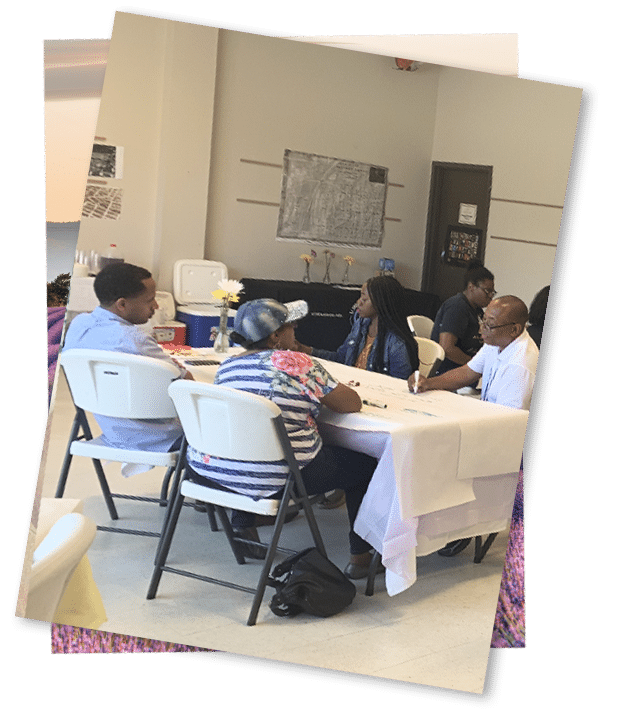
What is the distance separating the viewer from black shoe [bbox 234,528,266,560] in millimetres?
4071

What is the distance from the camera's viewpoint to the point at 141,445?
4137mm

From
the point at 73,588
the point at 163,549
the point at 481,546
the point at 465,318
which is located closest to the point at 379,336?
the point at 465,318

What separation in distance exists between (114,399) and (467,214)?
1310mm

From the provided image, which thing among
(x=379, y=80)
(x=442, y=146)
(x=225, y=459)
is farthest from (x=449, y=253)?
(x=225, y=459)

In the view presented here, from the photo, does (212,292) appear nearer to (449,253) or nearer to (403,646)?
(449,253)

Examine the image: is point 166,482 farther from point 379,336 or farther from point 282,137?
point 282,137

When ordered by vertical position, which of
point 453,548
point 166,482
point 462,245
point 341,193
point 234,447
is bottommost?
point 453,548

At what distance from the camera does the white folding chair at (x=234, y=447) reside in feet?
12.9

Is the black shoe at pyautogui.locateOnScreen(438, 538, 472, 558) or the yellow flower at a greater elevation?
the yellow flower

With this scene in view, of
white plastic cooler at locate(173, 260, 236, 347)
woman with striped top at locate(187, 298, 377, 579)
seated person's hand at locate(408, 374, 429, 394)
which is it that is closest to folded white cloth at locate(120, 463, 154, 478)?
woman with striped top at locate(187, 298, 377, 579)

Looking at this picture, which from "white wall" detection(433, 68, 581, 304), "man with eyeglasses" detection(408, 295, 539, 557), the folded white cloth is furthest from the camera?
the folded white cloth

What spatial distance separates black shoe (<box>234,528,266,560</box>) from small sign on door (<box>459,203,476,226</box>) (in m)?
1.23

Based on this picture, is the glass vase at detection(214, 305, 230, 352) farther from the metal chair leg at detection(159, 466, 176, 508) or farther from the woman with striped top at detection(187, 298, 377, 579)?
the metal chair leg at detection(159, 466, 176, 508)

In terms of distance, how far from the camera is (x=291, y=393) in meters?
3.93
